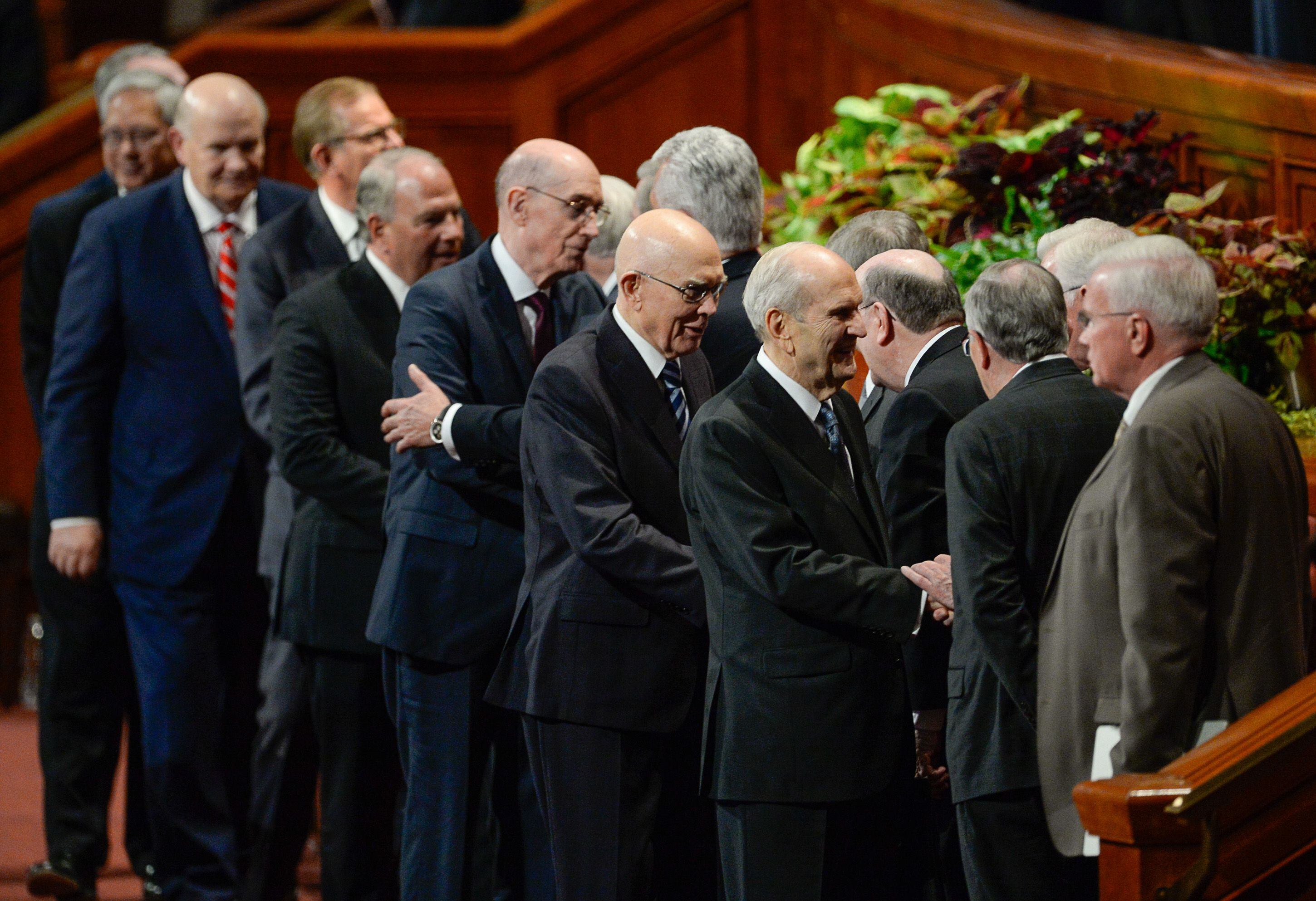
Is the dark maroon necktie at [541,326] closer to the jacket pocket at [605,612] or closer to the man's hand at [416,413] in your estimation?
the man's hand at [416,413]

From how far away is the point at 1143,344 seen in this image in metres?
2.88

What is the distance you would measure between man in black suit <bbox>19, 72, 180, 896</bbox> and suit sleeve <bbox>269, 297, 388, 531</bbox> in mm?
955

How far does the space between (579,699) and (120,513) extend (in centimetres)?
195

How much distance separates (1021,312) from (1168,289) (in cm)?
39

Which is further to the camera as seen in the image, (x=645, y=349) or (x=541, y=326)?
(x=541, y=326)

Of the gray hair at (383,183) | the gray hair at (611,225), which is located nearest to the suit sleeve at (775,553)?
the gray hair at (383,183)

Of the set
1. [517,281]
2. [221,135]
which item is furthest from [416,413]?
[221,135]

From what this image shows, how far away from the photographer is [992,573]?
10.2 ft

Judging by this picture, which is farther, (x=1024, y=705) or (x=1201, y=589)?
(x=1024, y=705)

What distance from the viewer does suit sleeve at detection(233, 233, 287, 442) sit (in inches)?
182

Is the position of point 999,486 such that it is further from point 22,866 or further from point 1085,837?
point 22,866

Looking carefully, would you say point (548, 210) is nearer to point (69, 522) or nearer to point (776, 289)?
point (776, 289)

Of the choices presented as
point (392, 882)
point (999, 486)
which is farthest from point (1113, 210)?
point (392, 882)

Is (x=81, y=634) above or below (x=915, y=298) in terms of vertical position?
below
